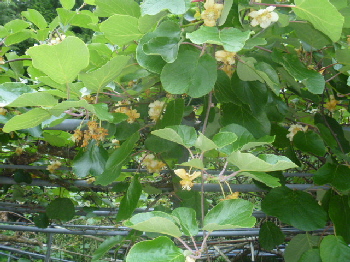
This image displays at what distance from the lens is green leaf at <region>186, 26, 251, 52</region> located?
0.59 meters

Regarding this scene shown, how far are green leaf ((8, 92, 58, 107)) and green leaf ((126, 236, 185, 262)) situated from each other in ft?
1.09

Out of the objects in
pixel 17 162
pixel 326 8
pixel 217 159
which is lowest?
pixel 17 162

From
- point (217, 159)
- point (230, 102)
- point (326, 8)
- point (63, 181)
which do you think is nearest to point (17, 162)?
point (63, 181)

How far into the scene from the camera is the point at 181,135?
65 centimetres

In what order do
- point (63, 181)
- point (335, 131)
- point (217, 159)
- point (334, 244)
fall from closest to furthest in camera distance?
1. point (334, 244)
2. point (335, 131)
3. point (217, 159)
4. point (63, 181)

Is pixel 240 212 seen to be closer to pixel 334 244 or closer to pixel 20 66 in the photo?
pixel 334 244

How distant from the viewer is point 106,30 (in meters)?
0.73

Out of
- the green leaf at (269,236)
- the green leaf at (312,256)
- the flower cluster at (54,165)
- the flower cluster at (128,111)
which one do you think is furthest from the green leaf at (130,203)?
the flower cluster at (54,165)

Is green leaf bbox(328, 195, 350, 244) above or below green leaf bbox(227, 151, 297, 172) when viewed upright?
below

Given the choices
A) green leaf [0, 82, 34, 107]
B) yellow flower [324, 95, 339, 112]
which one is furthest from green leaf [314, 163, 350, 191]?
green leaf [0, 82, 34, 107]

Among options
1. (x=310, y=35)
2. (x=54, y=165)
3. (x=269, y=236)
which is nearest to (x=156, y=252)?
(x=310, y=35)

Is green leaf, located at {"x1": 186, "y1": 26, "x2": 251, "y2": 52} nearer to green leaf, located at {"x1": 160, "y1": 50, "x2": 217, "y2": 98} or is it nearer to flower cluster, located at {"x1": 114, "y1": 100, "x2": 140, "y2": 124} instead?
green leaf, located at {"x1": 160, "y1": 50, "x2": 217, "y2": 98}

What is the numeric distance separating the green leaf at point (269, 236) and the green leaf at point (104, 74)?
1121mm

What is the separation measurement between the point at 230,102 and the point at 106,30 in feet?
1.18
